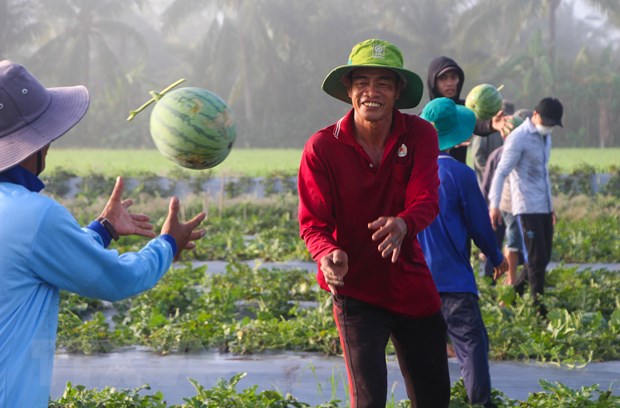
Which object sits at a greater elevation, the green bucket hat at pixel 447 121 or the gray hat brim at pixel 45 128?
the green bucket hat at pixel 447 121

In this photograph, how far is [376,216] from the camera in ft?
13.5

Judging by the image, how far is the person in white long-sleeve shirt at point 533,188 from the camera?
8.15 meters

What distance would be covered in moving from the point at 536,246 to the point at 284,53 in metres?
55.8

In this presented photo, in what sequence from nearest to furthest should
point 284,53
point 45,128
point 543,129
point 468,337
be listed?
point 45,128, point 468,337, point 543,129, point 284,53

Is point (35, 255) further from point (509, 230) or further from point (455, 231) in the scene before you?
point (509, 230)

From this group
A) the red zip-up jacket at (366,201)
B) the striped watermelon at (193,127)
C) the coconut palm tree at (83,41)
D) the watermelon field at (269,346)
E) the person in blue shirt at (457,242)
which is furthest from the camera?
the coconut palm tree at (83,41)

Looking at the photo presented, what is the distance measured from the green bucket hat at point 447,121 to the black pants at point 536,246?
2.69 meters

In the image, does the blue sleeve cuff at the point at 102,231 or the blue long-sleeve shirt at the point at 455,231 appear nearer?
the blue sleeve cuff at the point at 102,231

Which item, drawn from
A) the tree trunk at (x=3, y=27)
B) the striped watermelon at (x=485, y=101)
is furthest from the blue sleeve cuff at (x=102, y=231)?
the tree trunk at (x=3, y=27)

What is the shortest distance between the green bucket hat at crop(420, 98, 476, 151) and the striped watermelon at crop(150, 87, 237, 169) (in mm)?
1749

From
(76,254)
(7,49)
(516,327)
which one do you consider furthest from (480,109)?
(7,49)

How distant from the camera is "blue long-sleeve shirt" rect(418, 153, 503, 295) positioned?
5.45 m

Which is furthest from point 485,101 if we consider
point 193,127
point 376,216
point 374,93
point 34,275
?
point 34,275

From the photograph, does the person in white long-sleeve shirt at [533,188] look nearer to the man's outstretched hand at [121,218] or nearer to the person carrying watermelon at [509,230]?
the person carrying watermelon at [509,230]
